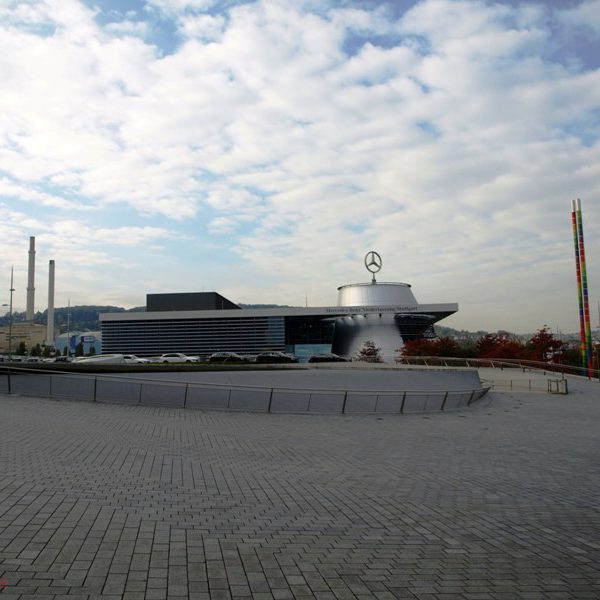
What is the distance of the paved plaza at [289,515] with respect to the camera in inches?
165

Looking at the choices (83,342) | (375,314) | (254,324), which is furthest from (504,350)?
(83,342)

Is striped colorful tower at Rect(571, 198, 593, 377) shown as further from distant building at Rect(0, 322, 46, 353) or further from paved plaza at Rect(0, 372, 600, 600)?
distant building at Rect(0, 322, 46, 353)

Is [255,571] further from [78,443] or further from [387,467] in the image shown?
[78,443]

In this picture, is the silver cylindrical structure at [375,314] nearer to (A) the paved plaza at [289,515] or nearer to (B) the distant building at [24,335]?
(B) the distant building at [24,335]

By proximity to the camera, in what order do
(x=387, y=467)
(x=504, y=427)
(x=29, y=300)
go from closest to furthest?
(x=387, y=467), (x=504, y=427), (x=29, y=300)

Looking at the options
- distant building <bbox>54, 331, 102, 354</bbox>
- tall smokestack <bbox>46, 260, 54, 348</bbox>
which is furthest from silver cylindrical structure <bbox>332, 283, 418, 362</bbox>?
tall smokestack <bbox>46, 260, 54, 348</bbox>

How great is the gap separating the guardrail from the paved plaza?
4199 mm

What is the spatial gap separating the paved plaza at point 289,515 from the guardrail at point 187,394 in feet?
13.8

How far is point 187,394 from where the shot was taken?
16516 mm

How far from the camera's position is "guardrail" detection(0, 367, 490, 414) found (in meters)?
16.4

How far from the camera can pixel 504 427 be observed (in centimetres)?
1459

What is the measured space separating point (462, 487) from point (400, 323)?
279 ft

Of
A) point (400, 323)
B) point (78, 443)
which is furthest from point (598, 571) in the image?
point (400, 323)

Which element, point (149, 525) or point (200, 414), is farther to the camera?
point (200, 414)
